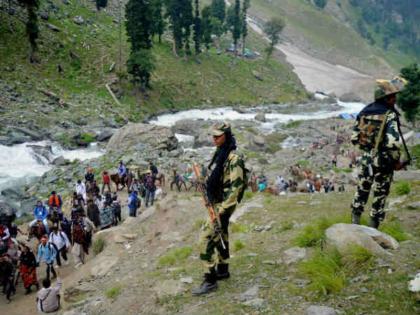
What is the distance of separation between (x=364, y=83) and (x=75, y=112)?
95.5 metres

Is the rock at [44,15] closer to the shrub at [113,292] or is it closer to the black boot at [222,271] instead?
the shrub at [113,292]

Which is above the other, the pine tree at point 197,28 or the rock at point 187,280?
the pine tree at point 197,28

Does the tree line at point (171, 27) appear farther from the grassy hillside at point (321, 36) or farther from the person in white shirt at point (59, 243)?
the grassy hillside at point (321, 36)

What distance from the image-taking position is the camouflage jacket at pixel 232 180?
576cm

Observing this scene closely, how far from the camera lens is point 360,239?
19.7ft

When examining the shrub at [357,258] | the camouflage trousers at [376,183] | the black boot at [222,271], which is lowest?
the black boot at [222,271]

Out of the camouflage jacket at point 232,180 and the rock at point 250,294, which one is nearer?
the camouflage jacket at point 232,180

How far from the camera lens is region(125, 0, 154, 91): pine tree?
54375mm

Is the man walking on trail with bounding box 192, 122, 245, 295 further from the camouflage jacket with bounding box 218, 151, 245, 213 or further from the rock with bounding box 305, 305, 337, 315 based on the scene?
the rock with bounding box 305, 305, 337, 315

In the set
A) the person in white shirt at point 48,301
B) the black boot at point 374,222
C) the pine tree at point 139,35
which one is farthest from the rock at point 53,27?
the black boot at point 374,222

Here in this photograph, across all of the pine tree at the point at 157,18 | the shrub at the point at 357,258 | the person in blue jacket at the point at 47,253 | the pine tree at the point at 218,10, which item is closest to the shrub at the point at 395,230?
the shrub at the point at 357,258

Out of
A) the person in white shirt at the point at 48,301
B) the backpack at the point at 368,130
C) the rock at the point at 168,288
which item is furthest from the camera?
the person in white shirt at the point at 48,301

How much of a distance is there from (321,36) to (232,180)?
Answer: 169646mm

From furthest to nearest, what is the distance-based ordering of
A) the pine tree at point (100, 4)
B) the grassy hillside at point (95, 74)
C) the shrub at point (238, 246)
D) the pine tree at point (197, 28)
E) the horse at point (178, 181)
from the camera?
the pine tree at point (197, 28)
the pine tree at point (100, 4)
the grassy hillside at point (95, 74)
the horse at point (178, 181)
the shrub at point (238, 246)
